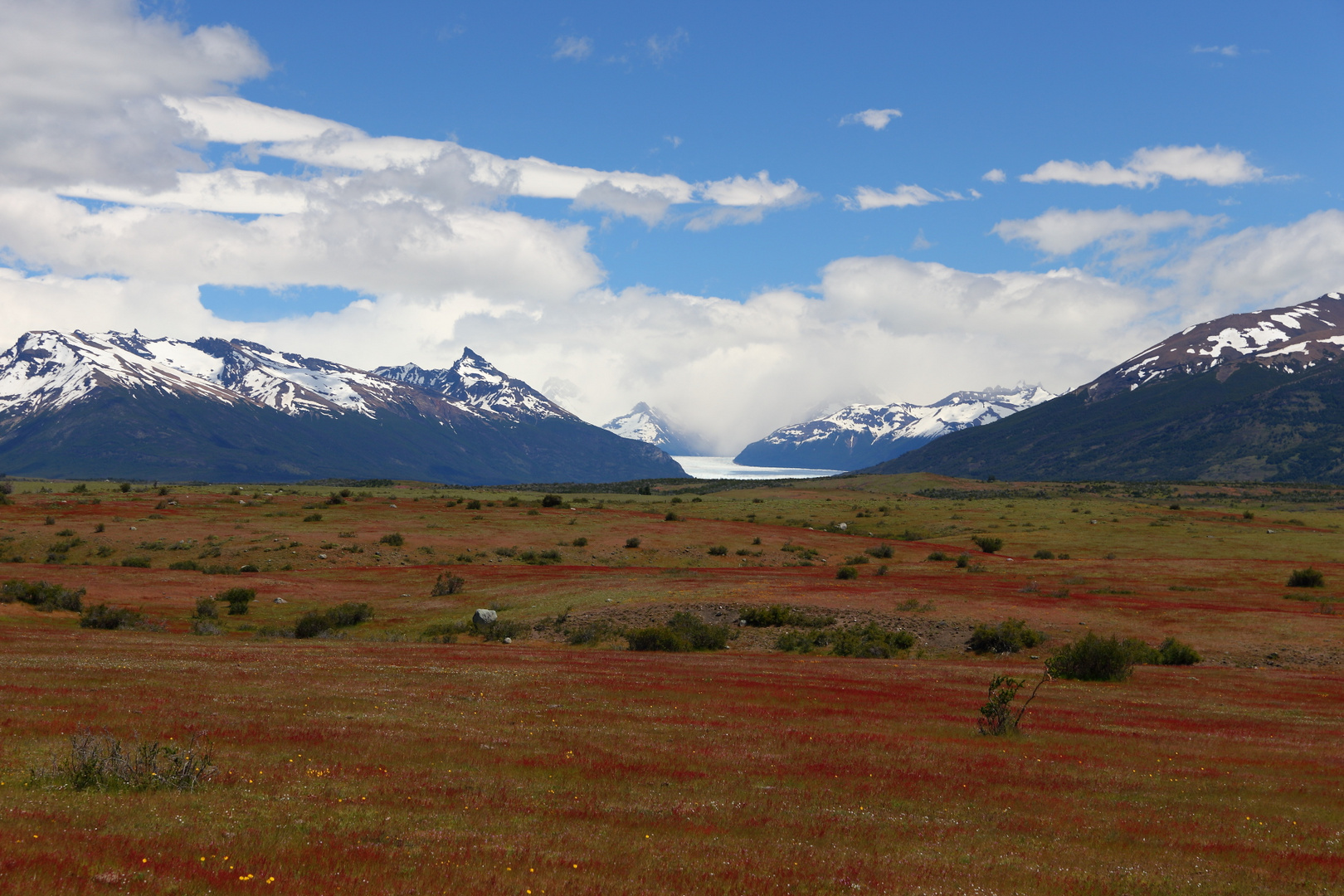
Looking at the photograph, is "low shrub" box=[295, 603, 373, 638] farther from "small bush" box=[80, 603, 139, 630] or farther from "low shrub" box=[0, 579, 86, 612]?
"low shrub" box=[0, 579, 86, 612]

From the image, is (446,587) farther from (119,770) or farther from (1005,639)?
(119,770)

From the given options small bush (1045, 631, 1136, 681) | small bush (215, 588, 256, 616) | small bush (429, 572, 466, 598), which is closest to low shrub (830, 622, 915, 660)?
small bush (1045, 631, 1136, 681)

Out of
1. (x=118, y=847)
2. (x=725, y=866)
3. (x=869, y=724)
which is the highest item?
(x=118, y=847)

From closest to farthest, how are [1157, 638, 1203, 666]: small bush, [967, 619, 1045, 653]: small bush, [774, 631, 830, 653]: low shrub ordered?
[1157, 638, 1203, 666]: small bush < [967, 619, 1045, 653]: small bush < [774, 631, 830, 653]: low shrub

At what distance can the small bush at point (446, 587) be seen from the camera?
188 ft

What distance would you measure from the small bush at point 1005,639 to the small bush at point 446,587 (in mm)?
33526

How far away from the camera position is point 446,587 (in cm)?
5794

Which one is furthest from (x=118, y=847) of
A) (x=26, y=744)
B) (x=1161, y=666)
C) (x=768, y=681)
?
(x=1161, y=666)

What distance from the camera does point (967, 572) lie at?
70.8 m

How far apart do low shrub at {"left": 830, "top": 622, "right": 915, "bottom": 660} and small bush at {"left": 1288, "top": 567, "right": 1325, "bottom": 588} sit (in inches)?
1383

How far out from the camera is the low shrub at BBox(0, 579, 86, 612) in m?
44.2

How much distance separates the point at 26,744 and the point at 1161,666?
42184 millimetres

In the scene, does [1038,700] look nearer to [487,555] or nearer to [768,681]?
[768,681]

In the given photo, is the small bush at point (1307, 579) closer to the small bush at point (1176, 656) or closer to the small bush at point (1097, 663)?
the small bush at point (1176, 656)
